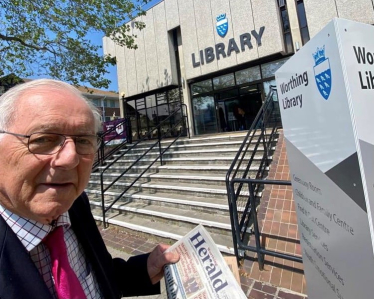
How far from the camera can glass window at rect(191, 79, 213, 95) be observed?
33.0 ft

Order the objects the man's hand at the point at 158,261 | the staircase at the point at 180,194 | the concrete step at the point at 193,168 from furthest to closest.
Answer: the concrete step at the point at 193,168 < the staircase at the point at 180,194 < the man's hand at the point at 158,261

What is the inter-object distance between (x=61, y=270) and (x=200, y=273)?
53 cm

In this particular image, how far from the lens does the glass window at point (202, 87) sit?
1006cm

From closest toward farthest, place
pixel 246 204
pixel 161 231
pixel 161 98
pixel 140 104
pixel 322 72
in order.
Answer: pixel 322 72, pixel 246 204, pixel 161 231, pixel 161 98, pixel 140 104

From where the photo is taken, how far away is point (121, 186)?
6.18 metres

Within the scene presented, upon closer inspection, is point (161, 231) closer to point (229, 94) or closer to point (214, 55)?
point (229, 94)

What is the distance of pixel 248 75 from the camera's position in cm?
902

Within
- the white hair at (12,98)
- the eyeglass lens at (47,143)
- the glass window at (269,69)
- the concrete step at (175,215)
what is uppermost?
the glass window at (269,69)

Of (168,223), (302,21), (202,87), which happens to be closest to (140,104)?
(202,87)

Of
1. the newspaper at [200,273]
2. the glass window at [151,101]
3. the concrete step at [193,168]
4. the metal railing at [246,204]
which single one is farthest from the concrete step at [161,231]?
the glass window at [151,101]

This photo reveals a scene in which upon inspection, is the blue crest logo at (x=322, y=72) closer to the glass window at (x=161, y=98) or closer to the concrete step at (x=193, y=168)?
the concrete step at (x=193, y=168)

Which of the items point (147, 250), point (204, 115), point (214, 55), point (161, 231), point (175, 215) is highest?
point (214, 55)

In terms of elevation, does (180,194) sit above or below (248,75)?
below

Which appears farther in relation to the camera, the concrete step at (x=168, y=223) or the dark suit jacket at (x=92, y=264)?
the concrete step at (x=168, y=223)
